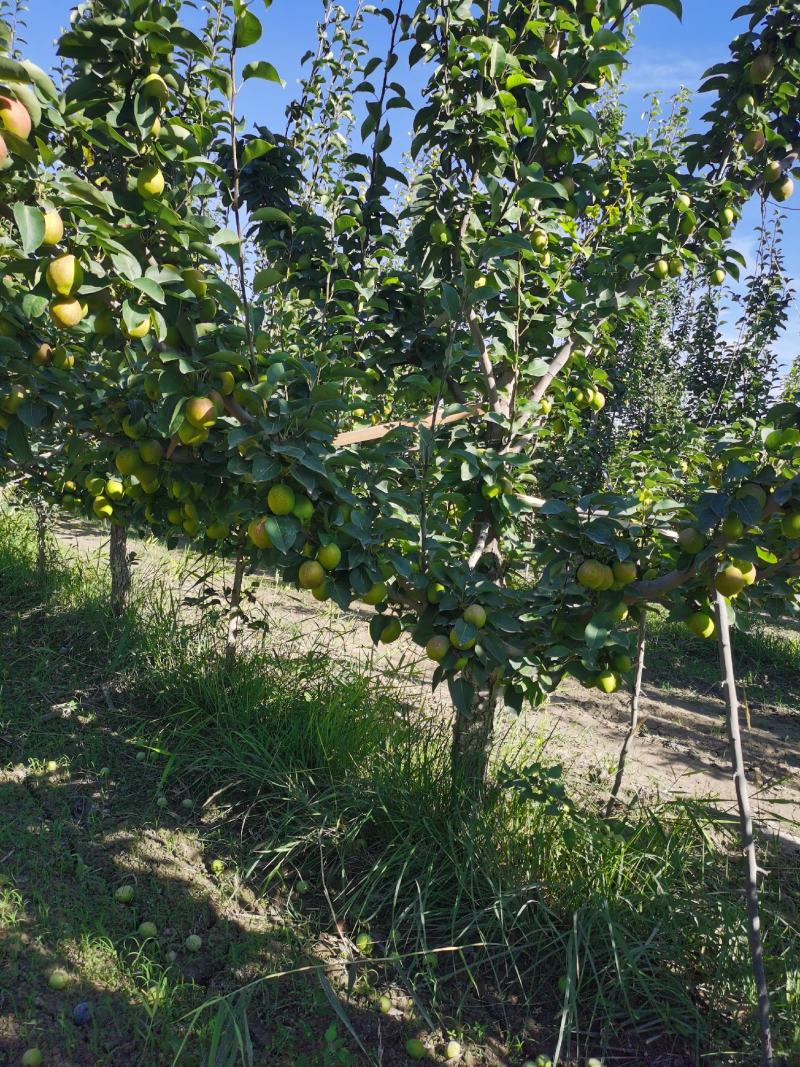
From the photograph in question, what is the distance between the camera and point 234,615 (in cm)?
353

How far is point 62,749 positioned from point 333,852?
1.39m

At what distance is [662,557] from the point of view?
2107 millimetres

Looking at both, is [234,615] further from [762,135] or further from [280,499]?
[762,135]

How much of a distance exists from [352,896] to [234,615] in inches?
57.2

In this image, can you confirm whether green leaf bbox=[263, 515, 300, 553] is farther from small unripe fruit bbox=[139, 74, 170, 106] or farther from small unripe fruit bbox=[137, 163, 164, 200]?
small unripe fruit bbox=[139, 74, 170, 106]

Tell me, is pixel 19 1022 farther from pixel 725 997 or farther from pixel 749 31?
pixel 749 31

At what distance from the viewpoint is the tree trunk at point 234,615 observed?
3527 millimetres

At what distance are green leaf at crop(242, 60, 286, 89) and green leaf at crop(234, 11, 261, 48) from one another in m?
0.07

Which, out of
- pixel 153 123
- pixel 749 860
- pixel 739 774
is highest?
pixel 153 123

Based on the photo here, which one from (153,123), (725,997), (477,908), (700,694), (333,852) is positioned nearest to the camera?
(153,123)

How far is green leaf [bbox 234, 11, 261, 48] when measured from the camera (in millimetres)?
1526

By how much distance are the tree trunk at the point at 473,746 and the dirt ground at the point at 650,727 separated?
1.29 feet

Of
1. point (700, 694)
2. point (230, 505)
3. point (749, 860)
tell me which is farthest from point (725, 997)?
point (700, 694)

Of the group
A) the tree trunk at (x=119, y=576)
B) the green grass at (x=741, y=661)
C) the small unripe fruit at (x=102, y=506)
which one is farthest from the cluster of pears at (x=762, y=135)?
the green grass at (x=741, y=661)
